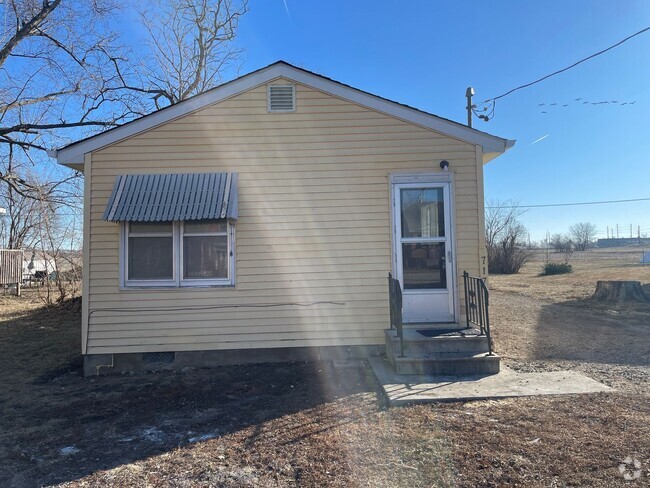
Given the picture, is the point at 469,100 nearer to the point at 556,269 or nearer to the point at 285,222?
the point at 285,222

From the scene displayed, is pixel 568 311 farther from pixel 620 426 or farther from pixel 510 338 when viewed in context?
pixel 620 426

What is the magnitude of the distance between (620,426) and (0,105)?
55.1 feet

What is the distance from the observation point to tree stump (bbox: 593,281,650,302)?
445 inches

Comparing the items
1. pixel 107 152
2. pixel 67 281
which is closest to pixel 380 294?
pixel 107 152

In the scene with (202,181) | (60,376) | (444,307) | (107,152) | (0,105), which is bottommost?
(60,376)

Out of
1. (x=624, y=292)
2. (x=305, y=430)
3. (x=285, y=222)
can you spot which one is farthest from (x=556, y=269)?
(x=305, y=430)

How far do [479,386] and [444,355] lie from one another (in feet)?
2.01

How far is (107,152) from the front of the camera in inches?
240

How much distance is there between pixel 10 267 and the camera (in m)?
18.6

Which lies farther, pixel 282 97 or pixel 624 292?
pixel 624 292

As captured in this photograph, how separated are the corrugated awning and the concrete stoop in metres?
2.83

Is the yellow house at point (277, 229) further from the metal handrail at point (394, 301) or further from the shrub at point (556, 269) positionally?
the shrub at point (556, 269)

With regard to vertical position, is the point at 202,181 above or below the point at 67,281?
above

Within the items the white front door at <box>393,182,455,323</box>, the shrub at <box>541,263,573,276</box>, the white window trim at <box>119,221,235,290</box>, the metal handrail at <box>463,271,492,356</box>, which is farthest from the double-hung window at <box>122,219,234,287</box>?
the shrub at <box>541,263,573,276</box>
